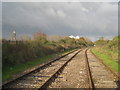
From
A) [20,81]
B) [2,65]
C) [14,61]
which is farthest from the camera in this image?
[14,61]

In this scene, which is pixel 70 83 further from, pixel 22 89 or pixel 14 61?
pixel 14 61

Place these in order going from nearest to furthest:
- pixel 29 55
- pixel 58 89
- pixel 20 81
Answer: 1. pixel 58 89
2. pixel 20 81
3. pixel 29 55

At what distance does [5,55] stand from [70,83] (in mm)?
7104

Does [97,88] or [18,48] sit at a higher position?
[18,48]

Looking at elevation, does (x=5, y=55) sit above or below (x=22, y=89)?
above

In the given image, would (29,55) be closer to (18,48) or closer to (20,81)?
(18,48)

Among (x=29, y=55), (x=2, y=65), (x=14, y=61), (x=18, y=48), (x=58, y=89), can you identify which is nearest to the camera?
(x=58, y=89)

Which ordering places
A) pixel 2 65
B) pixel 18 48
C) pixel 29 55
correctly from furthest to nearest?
pixel 29 55
pixel 18 48
pixel 2 65

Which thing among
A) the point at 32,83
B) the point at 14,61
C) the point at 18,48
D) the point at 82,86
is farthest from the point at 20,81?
the point at 18,48

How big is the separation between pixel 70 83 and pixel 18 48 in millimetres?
9729

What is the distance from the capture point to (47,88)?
670 centimetres

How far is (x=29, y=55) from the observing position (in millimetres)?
17719

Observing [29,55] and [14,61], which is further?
[29,55]

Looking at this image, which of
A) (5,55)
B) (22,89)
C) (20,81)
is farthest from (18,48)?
(22,89)
